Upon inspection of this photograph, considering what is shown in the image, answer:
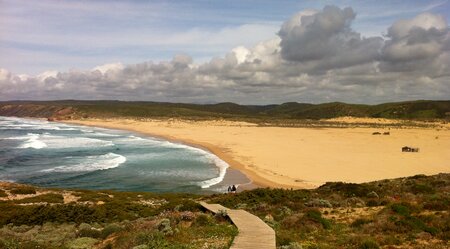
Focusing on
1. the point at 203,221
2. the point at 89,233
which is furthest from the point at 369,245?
the point at 89,233

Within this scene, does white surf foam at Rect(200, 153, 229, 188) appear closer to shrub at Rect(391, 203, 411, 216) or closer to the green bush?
the green bush

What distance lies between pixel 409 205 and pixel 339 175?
20265 millimetres

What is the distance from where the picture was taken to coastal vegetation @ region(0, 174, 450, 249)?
13047 millimetres

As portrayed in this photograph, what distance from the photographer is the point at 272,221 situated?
16.0 meters

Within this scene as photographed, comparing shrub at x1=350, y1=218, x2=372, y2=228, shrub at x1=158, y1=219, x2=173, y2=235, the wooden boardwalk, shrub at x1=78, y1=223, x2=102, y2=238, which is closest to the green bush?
shrub at x1=78, y1=223, x2=102, y2=238

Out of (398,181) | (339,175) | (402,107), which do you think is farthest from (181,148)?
(402,107)

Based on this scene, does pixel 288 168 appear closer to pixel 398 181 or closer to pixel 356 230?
pixel 398 181

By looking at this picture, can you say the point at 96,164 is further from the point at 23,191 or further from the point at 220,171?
the point at 23,191

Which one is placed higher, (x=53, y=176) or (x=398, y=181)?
(x=398, y=181)

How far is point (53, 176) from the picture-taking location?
3947cm

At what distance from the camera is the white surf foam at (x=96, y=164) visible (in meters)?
43.5

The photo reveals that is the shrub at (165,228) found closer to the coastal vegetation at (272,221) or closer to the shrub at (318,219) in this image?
the coastal vegetation at (272,221)

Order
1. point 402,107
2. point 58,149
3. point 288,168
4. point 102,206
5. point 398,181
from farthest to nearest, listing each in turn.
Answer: point 402,107, point 58,149, point 288,168, point 398,181, point 102,206

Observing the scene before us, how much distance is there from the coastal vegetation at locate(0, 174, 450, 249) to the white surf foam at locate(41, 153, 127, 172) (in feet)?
58.6
